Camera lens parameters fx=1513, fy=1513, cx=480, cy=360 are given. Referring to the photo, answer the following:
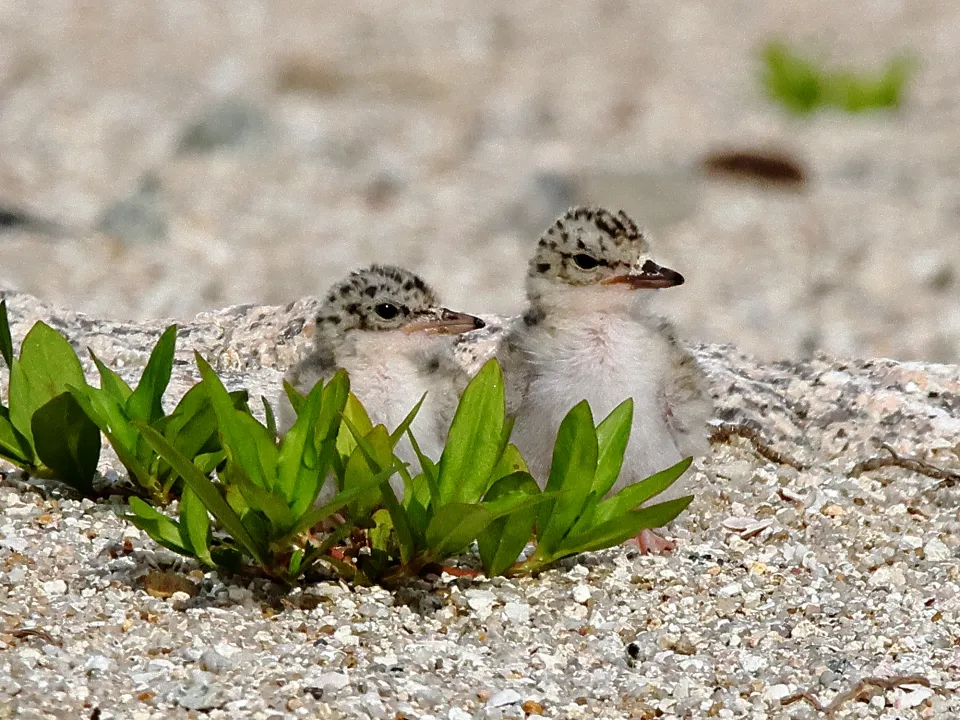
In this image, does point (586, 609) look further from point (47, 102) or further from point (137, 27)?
point (137, 27)

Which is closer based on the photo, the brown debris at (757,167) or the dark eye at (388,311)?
the dark eye at (388,311)

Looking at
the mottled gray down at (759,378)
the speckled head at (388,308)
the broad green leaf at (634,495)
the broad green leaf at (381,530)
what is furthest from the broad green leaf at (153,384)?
the broad green leaf at (634,495)

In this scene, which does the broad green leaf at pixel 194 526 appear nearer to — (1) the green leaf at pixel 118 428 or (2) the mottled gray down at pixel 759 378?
(1) the green leaf at pixel 118 428

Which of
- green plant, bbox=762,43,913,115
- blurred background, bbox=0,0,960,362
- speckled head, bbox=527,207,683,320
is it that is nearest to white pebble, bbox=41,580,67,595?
speckled head, bbox=527,207,683,320

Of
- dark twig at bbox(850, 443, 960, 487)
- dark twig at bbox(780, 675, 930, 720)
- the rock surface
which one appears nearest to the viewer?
the rock surface

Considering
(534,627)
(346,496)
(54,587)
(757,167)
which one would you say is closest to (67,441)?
(54,587)

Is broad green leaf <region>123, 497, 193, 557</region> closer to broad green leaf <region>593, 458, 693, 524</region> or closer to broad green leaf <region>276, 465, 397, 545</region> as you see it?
broad green leaf <region>276, 465, 397, 545</region>

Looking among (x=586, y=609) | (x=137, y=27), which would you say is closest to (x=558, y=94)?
(x=137, y=27)
